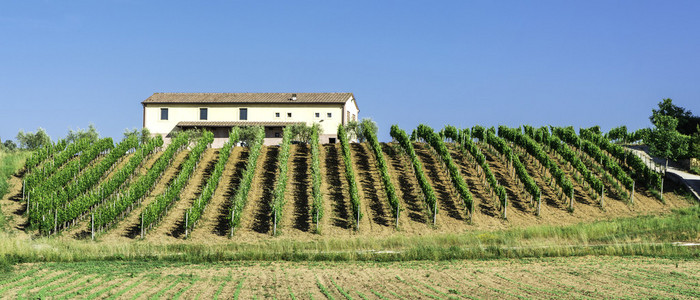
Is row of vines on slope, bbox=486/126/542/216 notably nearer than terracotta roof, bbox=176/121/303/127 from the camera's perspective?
Yes

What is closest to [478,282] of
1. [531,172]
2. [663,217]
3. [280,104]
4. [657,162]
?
[663,217]

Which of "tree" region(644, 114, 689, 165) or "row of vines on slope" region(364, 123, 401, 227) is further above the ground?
"tree" region(644, 114, 689, 165)

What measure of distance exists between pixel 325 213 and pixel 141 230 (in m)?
10.5

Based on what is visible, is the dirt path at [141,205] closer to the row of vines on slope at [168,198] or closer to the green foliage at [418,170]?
the row of vines on slope at [168,198]

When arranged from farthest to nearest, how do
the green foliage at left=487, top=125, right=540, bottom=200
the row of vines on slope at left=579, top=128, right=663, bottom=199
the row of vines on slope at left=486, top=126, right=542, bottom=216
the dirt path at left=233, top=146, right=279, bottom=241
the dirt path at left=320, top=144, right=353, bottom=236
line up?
the row of vines on slope at left=579, top=128, right=663, bottom=199 < the green foliage at left=487, top=125, right=540, bottom=200 < the row of vines on slope at left=486, top=126, right=542, bottom=216 < the dirt path at left=320, top=144, right=353, bottom=236 < the dirt path at left=233, top=146, right=279, bottom=241

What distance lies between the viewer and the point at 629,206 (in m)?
41.8

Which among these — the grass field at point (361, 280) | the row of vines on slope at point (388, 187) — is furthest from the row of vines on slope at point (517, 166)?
the grass field at point (361, 280)

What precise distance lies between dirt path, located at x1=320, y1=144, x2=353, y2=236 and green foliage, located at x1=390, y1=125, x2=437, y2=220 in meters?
4.66

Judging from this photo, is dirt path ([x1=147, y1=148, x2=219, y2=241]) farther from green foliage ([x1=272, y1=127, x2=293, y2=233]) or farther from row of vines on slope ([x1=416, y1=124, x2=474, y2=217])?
row of vines on slope ([x1=416, y1=124, x2=474, y2=217])

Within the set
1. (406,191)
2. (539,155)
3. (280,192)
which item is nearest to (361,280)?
(280,192)

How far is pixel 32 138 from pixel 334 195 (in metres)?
38.4

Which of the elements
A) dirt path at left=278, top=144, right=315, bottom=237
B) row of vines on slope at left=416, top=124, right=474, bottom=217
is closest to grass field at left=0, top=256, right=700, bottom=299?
dirt path at left=278, top=144, right=315, bottom=237

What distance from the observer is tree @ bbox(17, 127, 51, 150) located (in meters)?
65.6

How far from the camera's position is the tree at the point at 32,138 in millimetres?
65562
